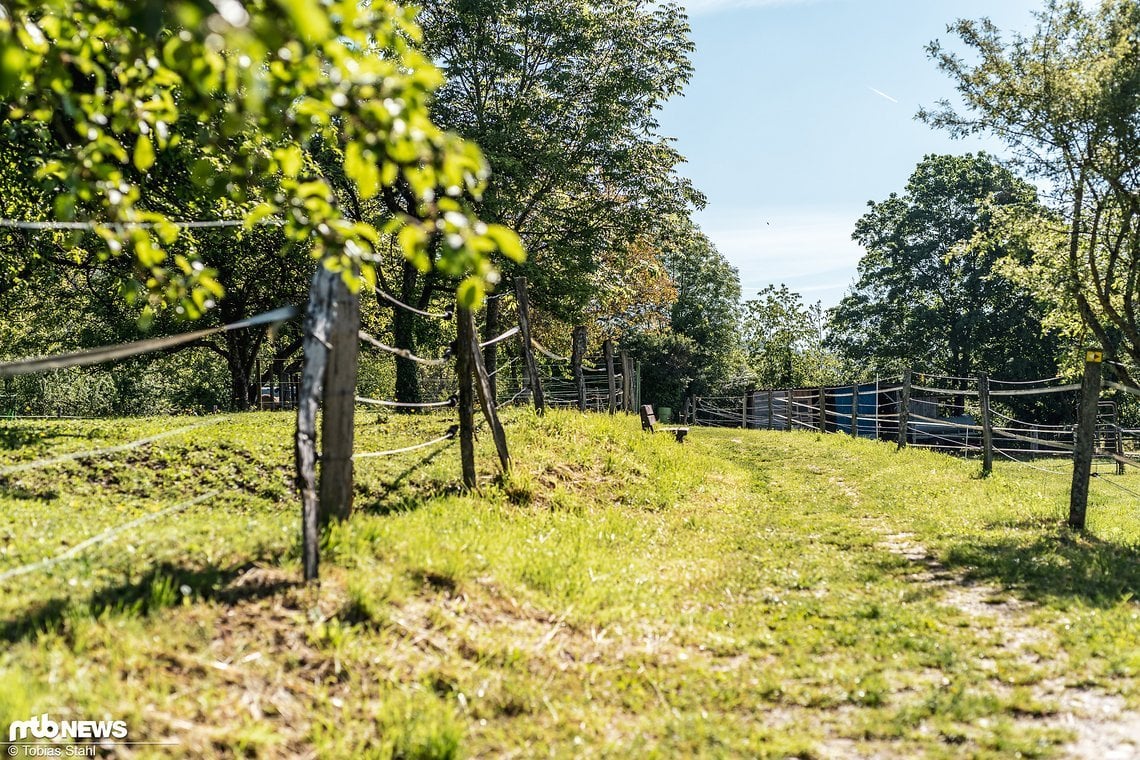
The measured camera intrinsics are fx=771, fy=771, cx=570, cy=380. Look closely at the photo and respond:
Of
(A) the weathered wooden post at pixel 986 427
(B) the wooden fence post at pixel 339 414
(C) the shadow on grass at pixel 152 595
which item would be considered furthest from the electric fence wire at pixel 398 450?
(A) the weathered wooden post at pixel 986 427

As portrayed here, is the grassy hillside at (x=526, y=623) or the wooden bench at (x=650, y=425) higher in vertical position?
the wooden bench at (x=650, y=425)

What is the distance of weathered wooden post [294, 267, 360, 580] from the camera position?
5.32 m

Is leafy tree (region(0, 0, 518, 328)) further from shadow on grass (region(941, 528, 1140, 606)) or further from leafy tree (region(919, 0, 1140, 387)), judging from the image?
leafy tree (region(919, 0, 1140, 387))

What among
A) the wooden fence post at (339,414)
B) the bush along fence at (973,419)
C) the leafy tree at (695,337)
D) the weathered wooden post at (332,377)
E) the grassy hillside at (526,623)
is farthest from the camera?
the leafy tree at (695,337)

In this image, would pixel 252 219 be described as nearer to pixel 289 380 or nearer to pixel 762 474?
pixel 762 474

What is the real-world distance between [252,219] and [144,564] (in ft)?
7.53

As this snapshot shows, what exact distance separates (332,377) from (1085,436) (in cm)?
845

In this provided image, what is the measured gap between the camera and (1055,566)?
290 inches

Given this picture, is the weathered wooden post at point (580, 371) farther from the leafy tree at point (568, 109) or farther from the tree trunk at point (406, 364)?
the tree trunk at point (406, 364)

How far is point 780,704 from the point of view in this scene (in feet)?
14.9

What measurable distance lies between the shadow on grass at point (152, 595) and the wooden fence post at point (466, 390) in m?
3.51


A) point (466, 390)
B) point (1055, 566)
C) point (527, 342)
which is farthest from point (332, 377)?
point (1055, 566)

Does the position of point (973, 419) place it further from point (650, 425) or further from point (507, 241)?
point (507, 241)

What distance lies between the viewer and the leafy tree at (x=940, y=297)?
3875 cm
